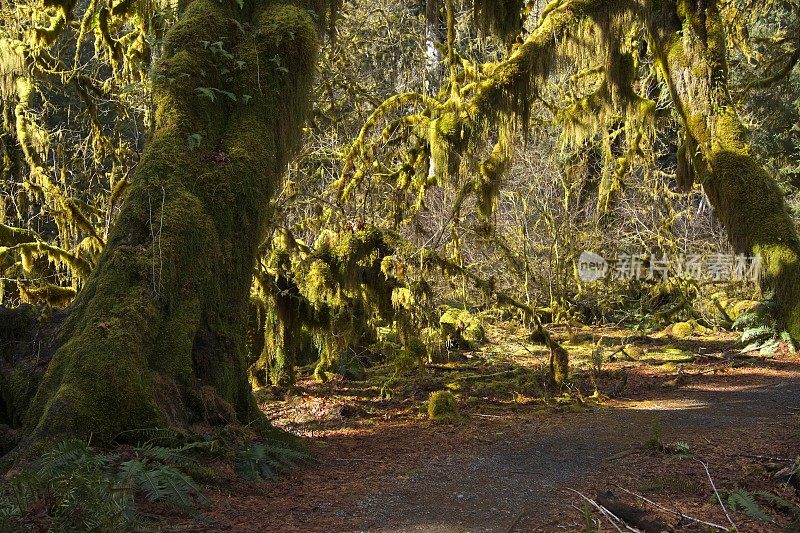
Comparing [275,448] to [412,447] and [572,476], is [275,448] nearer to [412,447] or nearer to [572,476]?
[412,447]

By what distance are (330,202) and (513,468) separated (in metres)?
8.08

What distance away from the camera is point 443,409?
28.0 feet

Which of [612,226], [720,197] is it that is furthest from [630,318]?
[720,197]

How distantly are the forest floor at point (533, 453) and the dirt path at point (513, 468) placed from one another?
0.06 feet

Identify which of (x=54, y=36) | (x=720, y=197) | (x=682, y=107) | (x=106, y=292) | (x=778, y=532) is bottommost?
(x=778, y=532)

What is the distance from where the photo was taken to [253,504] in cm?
464

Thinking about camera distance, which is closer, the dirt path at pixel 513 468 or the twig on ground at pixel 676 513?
the twig on ground at pixel 676 513

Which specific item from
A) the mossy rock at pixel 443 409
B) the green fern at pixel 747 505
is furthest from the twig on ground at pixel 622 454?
the mossy rock at pixel 443 409

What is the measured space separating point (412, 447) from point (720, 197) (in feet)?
24.8

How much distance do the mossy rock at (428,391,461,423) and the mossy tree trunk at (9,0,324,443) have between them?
3020 mm

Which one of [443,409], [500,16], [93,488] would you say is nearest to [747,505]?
[93,488]

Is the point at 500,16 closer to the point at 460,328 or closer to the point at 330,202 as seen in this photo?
the point at 330,202

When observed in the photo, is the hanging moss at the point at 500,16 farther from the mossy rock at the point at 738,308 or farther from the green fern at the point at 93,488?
the mossy rock at the point at 738,308

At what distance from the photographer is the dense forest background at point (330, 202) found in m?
5.50
